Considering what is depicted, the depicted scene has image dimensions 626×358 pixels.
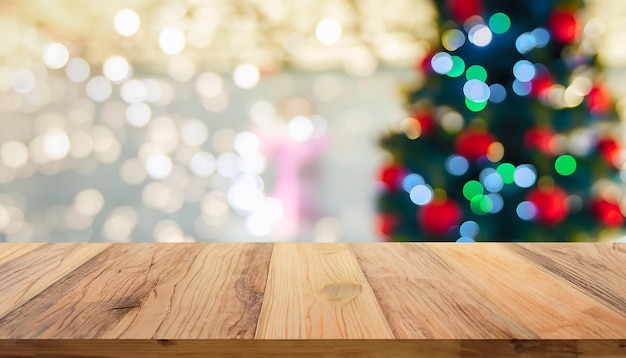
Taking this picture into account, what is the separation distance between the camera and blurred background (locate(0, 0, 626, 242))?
2.92 m

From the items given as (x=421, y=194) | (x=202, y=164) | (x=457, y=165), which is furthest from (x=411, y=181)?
(x=202, y=164)

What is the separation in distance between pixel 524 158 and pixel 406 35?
853 mm

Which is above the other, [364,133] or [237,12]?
[237,12]

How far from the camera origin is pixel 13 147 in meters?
2.97

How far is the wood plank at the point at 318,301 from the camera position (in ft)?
1.66

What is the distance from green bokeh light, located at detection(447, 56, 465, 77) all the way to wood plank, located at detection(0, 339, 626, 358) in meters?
2.10

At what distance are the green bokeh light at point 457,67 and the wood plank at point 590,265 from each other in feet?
5.34

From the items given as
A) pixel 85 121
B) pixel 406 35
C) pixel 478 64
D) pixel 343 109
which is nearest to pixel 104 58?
pixel 85 121

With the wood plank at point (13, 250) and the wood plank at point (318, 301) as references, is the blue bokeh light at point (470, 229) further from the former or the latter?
the wood plank at point (13, 250)

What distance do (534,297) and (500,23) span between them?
6.74ft

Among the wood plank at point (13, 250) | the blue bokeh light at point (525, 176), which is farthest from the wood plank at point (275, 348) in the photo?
the blue bokeh light at point (525, 176)

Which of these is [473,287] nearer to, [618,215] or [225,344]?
[225,344]

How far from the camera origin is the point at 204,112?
117 inches

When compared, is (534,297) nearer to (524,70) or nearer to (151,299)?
(151,299)
